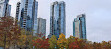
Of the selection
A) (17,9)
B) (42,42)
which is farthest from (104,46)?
(17,9)

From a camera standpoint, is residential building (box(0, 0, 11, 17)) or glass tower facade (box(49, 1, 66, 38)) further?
glass tower facade (box(49, 1, 66, 38))

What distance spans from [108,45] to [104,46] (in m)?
2.51

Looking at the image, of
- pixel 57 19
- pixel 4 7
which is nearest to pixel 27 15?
pixel 4 7

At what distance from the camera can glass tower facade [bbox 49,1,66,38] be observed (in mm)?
183113

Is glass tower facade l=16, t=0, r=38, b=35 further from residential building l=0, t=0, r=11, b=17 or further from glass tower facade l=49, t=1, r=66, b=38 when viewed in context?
glass tower facade l=49, t=1, r=66, b=38

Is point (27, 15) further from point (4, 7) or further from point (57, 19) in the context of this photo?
point (57, 19)

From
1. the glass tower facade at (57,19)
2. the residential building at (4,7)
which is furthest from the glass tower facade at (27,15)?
the glass tower facade at (57,19)

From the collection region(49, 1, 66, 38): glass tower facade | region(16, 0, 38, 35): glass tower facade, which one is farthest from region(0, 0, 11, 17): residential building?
region(49, 1, 66, 38): glass tower facade

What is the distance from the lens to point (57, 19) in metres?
186

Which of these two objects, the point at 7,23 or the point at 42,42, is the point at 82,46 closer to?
the point at 42,42

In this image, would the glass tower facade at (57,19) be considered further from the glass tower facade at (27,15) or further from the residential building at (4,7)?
the residential building at (4,7)

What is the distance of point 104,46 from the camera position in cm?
7369

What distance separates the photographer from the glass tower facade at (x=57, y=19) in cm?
18311

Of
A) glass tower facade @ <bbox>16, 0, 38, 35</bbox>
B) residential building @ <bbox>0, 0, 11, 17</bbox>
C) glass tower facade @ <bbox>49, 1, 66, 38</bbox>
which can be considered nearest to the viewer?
glass tower facade @ <bbox>16, 0, 38, 35</bbox>
